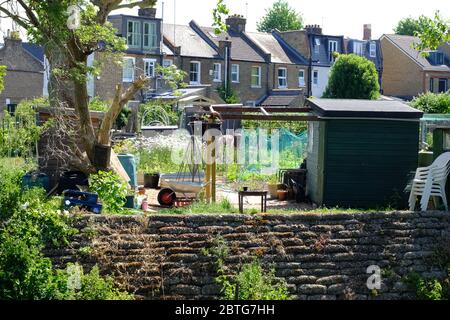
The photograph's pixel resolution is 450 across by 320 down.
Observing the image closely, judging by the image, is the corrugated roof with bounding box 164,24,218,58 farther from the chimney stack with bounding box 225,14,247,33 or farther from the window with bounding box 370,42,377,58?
the window with bounding box 370,42,377,58

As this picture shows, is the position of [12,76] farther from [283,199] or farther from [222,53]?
[283,199]

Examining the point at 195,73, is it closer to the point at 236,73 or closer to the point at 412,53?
the point at 236,73

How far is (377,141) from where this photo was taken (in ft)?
65.9

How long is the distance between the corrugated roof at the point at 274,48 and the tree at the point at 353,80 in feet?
35.7

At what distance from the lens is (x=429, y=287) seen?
50.9 feet

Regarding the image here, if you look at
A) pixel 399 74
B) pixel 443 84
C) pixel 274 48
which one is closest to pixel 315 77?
pixel 274 48

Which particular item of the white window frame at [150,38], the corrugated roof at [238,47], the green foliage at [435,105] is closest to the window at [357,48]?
the corrugated roof at [238,47]

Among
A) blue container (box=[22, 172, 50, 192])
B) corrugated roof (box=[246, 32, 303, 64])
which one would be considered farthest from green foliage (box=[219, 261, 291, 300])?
corrugated roof (box=[246, 32, 303, 64])

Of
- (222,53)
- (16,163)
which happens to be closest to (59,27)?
(16,163)

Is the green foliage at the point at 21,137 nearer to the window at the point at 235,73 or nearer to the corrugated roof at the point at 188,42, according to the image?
the corrugated roof at the point at 188,42

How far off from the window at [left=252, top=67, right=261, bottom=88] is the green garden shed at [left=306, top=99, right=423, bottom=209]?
1375 inches

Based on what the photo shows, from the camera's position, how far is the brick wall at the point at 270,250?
49.1 ft

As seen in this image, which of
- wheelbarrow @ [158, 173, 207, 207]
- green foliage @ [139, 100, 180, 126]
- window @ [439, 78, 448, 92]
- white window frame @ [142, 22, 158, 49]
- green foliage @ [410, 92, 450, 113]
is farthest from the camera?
window @ [439, 78, 448, 92]

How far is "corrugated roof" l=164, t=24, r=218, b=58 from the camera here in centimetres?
5156
